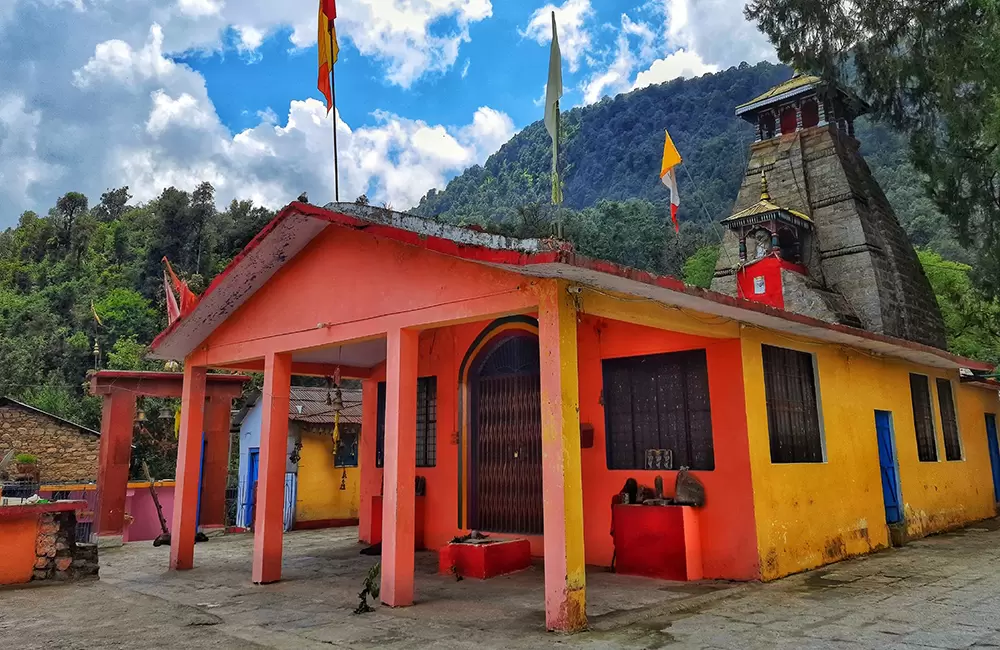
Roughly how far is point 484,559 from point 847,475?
508 cm

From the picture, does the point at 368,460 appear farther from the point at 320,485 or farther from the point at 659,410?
the point at 659,410

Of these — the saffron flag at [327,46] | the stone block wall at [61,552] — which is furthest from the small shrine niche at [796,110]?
the stone block wall at [61,552]

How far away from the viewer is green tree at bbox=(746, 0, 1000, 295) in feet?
37.2

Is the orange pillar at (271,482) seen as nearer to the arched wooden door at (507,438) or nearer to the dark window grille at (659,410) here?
the arched wooden door at (507,438)

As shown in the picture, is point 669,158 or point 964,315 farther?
point 964,315

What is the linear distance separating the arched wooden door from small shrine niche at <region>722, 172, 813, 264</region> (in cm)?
1230

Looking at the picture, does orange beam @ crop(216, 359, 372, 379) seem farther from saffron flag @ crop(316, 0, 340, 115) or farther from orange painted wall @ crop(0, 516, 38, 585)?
saffron flag @ crop(316, 0, 340, 115)

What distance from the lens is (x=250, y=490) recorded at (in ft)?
50.2

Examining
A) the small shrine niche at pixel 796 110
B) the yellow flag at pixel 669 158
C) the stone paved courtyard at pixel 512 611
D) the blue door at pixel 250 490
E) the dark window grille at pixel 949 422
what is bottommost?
the stone paved courtyard at pixel 512 611

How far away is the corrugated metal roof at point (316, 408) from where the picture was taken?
49.4 ft

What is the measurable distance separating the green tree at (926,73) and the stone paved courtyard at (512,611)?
277 inches

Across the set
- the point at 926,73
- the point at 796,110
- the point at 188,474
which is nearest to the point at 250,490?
the point at 188,474

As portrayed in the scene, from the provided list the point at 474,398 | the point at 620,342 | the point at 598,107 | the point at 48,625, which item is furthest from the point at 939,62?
the point at 598,107

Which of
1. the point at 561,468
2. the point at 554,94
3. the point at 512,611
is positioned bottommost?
the point at 512,611
